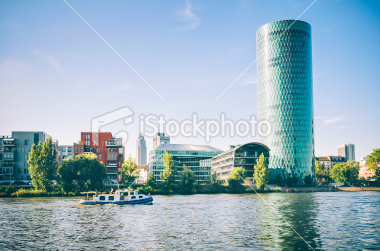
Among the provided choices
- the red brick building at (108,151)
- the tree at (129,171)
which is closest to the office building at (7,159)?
the red brick building at (108,151)

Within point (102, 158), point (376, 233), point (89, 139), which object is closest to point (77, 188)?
point (102, 158)

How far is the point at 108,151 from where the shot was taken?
188 metres

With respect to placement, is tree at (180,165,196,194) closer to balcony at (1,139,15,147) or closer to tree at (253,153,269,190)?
tree at (253,153,269,190)

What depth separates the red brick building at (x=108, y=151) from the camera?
7303 inches

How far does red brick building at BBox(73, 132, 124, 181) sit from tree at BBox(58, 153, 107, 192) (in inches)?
1842

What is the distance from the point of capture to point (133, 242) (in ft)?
133

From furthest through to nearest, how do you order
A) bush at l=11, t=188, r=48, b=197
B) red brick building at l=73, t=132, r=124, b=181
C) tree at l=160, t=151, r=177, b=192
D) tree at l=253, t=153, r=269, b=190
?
1. red brick building at l=73, t=132, r=124, b=181
2. tree at l=253, t=153, r=269, b=190
3. tree at l=160, t=151, r=177, b=192
4. bush at l=11, t=188, r=48, b=197

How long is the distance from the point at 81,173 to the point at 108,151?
53327 millimetres

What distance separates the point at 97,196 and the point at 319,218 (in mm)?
57986

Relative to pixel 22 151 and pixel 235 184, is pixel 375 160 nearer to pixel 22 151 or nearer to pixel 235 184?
pixel 235 184

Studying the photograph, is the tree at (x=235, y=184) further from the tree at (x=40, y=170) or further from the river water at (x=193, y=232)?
the river water at (x=193, y=232)

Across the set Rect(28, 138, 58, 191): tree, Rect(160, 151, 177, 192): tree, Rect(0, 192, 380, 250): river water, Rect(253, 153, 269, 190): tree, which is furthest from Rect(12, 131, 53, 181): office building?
Rect(0, 192, 380, 250): river water

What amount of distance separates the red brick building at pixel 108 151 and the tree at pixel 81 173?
46.8 metres

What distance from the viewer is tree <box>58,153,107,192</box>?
13412 cm
